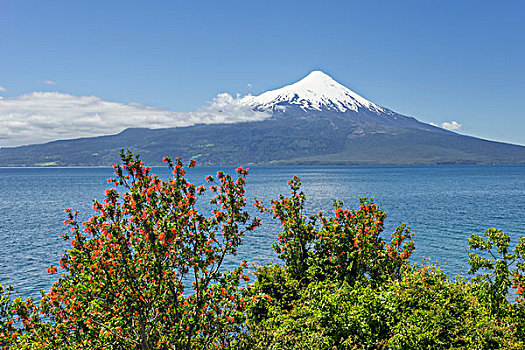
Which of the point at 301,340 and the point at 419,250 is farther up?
the point at 301,340

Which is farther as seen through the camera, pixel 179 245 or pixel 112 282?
pixel 112 282

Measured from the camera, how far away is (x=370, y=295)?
40.2ft

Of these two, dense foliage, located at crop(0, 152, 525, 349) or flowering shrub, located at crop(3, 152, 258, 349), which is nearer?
flowering shrub, located at crop(3, 152, 258, 349)

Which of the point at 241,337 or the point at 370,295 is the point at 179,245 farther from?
the point at 370,295

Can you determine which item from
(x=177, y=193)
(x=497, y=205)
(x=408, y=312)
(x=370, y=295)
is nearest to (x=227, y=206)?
(x=177, y=193)

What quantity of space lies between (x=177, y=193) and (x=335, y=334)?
6087 mm

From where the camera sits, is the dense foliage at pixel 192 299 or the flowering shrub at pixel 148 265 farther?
the dense foliage at pixel 192 299

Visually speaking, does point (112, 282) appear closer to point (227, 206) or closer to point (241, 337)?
point (227, 206)

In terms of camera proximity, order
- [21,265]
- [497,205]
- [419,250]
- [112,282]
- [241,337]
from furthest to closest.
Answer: [497,205] → [419,250] → [21,265] → [241,337] → [112,282]

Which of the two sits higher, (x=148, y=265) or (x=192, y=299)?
(x=148, y=265)

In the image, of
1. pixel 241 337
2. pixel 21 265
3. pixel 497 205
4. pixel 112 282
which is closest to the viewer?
pixel 112 282

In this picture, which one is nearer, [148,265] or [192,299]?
[148,265]

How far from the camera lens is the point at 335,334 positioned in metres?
11.4

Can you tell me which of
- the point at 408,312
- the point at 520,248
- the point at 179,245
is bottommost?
the point at 408,312
